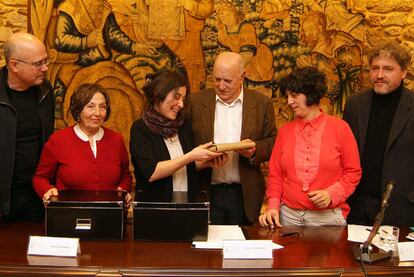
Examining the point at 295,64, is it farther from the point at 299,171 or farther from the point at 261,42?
the point at 299,171

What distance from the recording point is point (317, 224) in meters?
2.61

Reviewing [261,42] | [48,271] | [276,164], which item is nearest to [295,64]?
[261,42]

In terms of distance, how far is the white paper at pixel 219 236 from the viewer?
7.25 ft

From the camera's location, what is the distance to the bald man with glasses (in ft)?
8.96

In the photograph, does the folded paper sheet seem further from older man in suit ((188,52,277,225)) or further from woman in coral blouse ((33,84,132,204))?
woman in coral blouse ((33,84,132,204))

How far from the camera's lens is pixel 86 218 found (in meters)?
2.24

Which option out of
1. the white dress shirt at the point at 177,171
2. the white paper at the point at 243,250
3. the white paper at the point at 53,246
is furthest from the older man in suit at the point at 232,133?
the white paper at the point at 53,246

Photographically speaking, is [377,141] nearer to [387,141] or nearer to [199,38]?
[387,141]

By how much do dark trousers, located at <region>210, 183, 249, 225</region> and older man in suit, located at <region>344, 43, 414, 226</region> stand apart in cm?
65

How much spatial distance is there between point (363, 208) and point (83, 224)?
1.57 meters

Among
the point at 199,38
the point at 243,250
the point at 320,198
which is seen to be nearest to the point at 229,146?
the point at 320,198

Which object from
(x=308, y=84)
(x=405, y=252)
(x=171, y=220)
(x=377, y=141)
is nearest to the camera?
(x=405, y=252)

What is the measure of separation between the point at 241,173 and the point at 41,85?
128cm

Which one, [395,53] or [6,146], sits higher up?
[395,53]
